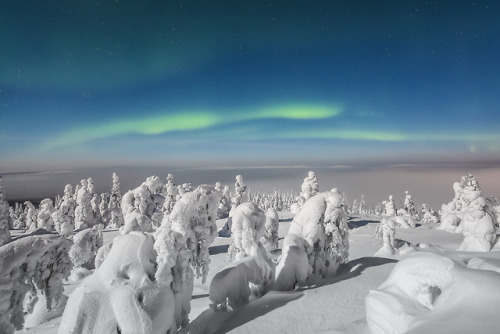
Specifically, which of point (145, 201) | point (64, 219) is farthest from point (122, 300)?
point (64, 219)

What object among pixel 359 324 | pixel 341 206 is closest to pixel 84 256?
pixel 341 206

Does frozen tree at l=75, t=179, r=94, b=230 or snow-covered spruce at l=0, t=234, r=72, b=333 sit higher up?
snow-covered spruce at l=0, t=234, r=72, b=333

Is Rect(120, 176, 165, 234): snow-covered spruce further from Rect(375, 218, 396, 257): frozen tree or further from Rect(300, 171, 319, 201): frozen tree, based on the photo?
Rect(300, 171, 319, 201): frozen tree

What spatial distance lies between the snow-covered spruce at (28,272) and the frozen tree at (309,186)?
36349 millimetres

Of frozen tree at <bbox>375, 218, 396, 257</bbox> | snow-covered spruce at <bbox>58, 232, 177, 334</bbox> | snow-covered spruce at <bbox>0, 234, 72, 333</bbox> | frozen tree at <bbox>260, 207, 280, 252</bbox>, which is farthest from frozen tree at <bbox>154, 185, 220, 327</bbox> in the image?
frozen tree at <bbox>260, 207, 280, 252</bbox>

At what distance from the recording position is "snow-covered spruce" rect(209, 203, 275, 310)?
11320 millimetres

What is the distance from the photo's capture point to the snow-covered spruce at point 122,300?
723cm

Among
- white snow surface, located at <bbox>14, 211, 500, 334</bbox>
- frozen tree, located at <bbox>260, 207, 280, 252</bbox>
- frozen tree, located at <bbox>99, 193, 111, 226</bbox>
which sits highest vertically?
white snow surface, located at <bbox>14, 211, 500, 334</bbox>

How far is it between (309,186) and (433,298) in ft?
127

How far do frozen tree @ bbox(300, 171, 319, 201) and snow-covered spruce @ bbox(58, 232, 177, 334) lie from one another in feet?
118

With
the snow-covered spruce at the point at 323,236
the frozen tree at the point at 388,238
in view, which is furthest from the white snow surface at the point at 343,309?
the frozen tree at the point at 388,238

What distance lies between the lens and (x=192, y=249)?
11.0m

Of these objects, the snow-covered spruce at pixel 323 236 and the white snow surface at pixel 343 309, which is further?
the snow-covered spruce at pixel 323 236

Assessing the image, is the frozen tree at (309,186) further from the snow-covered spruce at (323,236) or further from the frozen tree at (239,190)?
the snow-covered spruce at (323,236)
